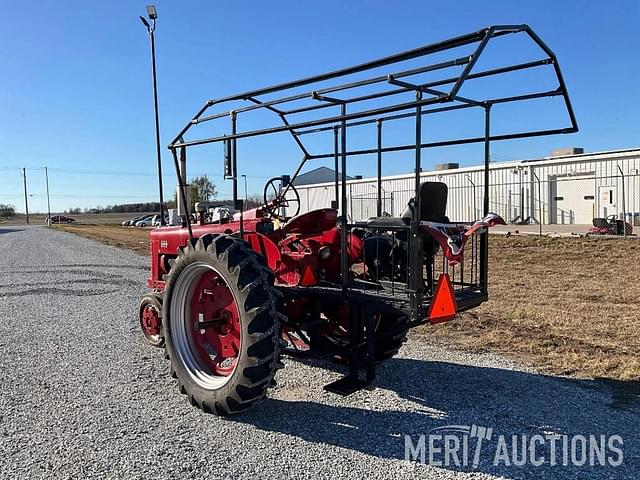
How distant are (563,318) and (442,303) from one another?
13.5 ft

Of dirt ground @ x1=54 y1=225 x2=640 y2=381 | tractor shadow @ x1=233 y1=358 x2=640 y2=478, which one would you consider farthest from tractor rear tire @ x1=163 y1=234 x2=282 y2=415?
dirt ground @ x1=54 y1=225 x2=640 y2=381

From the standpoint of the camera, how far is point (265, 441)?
373cm

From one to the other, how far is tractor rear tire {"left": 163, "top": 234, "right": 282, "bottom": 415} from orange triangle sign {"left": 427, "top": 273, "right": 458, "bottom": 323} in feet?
3.43

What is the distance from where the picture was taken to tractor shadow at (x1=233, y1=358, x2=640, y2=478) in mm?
3576

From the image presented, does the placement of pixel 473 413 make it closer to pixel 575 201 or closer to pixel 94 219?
pixel 575 201

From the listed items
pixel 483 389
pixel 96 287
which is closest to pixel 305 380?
pixel 483 389

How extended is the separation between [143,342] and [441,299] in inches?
156

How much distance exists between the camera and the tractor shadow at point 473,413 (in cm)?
358

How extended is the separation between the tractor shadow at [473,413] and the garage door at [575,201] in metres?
22.9

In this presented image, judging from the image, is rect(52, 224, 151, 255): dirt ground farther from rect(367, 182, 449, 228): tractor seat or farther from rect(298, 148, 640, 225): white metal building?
rect(367, 182, 449, 228): tractor seat

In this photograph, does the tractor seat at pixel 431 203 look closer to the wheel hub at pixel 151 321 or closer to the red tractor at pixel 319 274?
the red tractor at pixel 319 274

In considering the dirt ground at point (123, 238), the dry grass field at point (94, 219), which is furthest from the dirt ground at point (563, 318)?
the dry grass field at point (94, 219)

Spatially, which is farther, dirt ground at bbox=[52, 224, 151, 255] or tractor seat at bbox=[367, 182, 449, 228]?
dirt ground at bbox=[52, 224, 151, 255]

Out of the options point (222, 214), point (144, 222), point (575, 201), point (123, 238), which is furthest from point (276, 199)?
point (144, 222)
